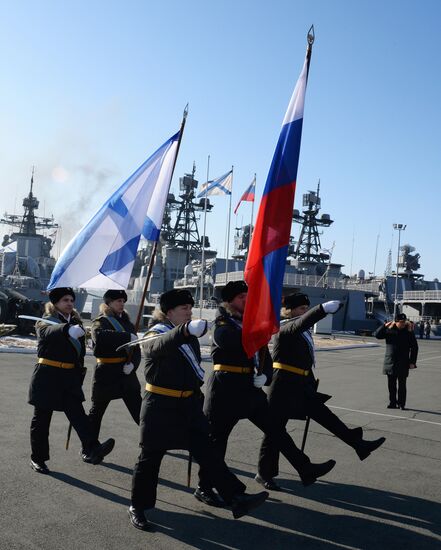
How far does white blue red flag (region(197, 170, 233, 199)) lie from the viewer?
1182 inches

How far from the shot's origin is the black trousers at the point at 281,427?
535 cm

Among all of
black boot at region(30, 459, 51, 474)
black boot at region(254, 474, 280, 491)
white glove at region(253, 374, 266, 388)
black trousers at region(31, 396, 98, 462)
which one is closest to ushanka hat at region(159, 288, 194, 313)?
white glove at region(253, 374, 266, 388)

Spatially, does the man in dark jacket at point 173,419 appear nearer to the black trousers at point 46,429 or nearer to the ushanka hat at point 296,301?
the black trousers at point 46,429

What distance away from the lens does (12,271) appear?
53.7 metres

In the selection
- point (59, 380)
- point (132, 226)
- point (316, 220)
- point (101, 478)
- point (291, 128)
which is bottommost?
point (101, 478)

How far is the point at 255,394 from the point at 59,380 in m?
2.10

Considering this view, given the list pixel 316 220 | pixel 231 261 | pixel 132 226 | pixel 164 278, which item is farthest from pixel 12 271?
pixel 132 226

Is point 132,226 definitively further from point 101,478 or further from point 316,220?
point 316,220

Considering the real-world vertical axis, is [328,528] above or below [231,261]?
below

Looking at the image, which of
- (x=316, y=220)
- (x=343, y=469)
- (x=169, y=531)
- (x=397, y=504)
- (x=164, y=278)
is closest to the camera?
(x=169, y=531)

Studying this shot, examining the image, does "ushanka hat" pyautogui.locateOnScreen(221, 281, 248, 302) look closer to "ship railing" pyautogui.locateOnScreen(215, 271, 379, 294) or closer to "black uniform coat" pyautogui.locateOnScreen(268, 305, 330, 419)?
"black uniform coat" pyautogui.locateOnScreen(268, 305, 330, 419)

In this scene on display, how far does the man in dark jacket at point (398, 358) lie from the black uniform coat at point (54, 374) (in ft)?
21.2

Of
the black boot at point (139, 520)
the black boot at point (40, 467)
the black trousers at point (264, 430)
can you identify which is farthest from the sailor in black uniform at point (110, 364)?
the black boot at point (139, 520)

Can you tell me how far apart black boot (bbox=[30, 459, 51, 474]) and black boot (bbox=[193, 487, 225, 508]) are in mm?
1625
